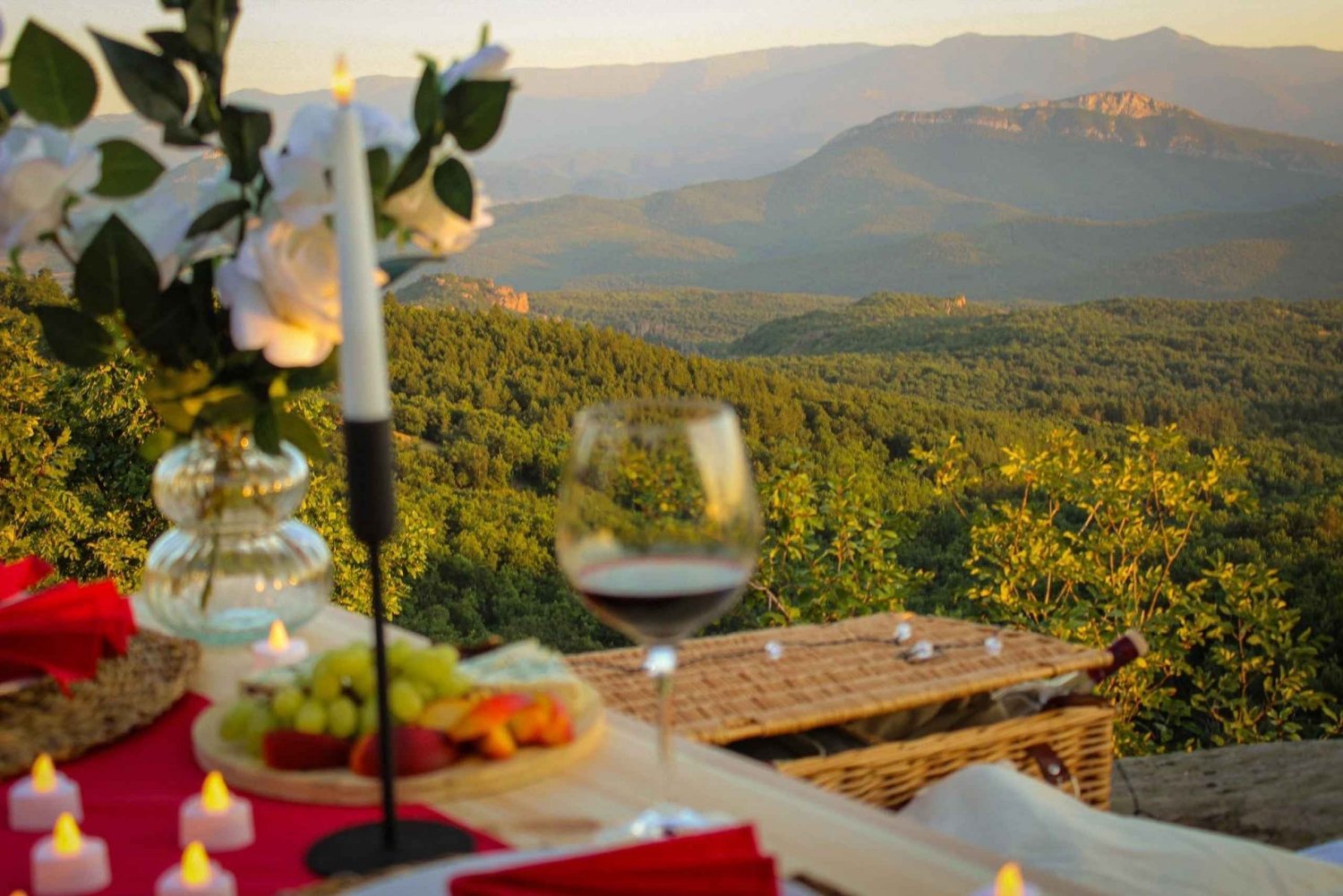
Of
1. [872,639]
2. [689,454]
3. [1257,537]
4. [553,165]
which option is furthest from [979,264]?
[689,454]

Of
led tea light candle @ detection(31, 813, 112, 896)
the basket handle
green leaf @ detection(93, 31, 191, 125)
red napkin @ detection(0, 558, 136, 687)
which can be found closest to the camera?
led tea light candle @ detection(31, 813, 112, 896)

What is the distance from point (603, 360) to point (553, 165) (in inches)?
349

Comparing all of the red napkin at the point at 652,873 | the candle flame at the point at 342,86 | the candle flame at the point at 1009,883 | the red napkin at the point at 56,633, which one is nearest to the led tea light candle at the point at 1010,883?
the candle flame at the point at 1009,883

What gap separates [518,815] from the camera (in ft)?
2.80

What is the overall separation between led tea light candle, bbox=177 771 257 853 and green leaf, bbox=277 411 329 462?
47 cm

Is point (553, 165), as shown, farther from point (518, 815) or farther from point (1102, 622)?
point (518, 815)

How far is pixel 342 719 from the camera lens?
91 cm

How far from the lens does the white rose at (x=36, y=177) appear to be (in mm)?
1089

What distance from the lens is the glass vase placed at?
124 cm

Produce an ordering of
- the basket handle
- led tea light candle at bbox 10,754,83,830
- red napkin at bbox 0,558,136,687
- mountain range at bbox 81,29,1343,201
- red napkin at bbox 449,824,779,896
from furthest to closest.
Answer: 1. mountain range at bbox 81,29,1343,201
2. the basket handle
3. red napkin at bbox 0,558,136,687
4. led tea light candle at bbox 10,754,83,830
5. red napkin at bbox 449,824,779,896

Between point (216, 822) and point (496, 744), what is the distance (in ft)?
0.62

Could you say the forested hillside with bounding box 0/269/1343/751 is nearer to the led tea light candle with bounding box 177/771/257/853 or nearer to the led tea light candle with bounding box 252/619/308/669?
the led tea light candle with bounding box 252/619/308/669

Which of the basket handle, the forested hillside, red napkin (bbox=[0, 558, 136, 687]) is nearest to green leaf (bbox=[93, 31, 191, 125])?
red napkin (bbox=[0, 558, 136, 687])

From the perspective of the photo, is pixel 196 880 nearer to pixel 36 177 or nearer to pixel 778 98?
pixel 36 177
